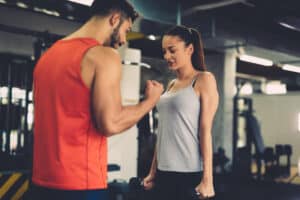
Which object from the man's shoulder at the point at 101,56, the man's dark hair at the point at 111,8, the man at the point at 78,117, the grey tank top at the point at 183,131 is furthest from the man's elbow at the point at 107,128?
the grey tank top at the point at 183,131

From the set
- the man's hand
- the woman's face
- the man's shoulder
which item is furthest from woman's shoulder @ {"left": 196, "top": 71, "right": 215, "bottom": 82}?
the man's shoulder

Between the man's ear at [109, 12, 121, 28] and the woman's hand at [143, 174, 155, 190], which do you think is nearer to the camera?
the man's ear at [109, 12, 121, 28]

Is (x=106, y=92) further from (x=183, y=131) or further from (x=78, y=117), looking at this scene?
(x=183, y=131)

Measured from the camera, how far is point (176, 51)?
217 cm

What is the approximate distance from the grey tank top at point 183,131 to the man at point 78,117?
540 millimetres

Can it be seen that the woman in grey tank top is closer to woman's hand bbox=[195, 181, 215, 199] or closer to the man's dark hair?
woman's hand bbox=[195, 181, 215, 199]

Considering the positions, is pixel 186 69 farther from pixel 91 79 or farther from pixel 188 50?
pixel 91 79

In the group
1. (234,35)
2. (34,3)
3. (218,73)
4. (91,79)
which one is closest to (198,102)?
(91,79)

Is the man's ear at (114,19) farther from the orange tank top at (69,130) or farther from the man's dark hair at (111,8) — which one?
the orange tank top at (69,130)

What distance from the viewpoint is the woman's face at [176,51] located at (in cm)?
217

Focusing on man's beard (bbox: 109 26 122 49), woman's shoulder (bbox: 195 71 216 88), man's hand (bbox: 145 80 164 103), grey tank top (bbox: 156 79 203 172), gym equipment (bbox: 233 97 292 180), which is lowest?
gym equipment (bbox: 233 97 292 180)

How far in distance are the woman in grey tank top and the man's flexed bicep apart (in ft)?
2.14

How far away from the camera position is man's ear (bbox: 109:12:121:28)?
159 cm

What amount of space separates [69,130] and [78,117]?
2.2 inches
